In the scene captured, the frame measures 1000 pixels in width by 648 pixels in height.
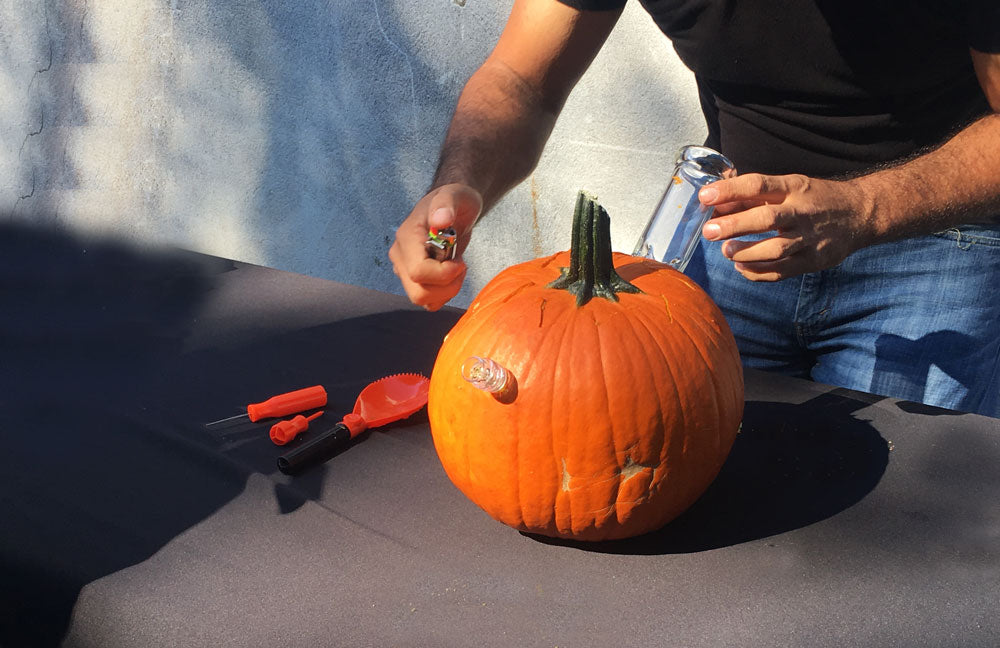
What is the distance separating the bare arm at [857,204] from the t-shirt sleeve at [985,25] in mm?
13

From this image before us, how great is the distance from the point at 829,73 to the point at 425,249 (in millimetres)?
709

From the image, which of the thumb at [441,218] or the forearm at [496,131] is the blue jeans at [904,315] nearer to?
the forearm at [496,131]

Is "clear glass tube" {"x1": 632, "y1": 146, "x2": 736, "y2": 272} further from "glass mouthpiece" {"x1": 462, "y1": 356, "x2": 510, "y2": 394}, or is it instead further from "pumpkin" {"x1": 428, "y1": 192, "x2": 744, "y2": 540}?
"glass mouthpiece" {"x1": 462, "y1": 356, "x2": 510, "y2": 394}

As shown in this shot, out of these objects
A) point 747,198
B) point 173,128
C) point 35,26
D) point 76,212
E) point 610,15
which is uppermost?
point 610,15

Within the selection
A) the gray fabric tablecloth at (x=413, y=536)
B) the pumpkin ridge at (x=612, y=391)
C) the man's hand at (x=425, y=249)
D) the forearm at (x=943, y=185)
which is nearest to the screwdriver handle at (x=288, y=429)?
the gray fabric tablecloth at (x=413, y=536)

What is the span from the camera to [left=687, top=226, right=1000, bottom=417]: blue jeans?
137cm

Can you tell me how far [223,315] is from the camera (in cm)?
148

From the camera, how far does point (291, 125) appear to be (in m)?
2.87

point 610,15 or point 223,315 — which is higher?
point 610,15

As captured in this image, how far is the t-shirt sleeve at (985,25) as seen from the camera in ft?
3.57

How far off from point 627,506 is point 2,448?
838mm

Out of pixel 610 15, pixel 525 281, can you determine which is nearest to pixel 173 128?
pixel 610 15

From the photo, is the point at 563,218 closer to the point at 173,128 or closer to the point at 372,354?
the point at 372,354

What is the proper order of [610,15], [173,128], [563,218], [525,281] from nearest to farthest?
[525,281] → [610,15] → [563,218] → [173,128]
